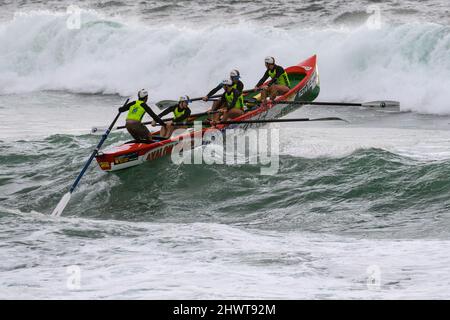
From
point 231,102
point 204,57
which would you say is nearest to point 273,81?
point 231,102

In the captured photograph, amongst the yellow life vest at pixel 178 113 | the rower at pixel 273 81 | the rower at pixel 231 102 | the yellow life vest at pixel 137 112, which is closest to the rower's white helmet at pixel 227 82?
the rower at pixel 231 102

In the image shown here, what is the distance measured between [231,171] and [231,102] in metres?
2.38

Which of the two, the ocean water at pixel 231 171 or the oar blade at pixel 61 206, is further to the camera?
the oar blade at pixel 61 206

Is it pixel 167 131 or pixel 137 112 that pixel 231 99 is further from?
pixel 137 112

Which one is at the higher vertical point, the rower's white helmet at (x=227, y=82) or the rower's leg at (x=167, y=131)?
the rower's white helmet at (x=227, y=82)

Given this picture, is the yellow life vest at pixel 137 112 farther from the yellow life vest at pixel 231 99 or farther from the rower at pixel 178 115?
the yellow life vest at pixel 231 99

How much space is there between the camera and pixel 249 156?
16.1 m

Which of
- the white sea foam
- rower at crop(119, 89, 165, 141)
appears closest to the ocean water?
the white sea foam

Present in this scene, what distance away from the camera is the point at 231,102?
16.9 metres

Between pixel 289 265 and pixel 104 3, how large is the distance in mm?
28289

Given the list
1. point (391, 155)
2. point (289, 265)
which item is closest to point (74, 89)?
point (391, 155)

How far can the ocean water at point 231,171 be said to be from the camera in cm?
883

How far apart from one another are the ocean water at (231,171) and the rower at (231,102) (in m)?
1.49

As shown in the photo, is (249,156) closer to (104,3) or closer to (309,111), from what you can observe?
(309,111)
